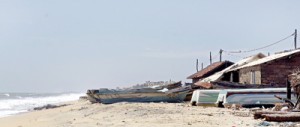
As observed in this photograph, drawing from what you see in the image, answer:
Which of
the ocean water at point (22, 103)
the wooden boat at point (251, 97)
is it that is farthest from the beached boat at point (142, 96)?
the ocean water at point (22, 103)

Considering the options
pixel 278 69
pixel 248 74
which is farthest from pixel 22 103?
pixel 278 69

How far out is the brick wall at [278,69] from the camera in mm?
31469

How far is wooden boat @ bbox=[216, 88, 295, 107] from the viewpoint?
934 inches

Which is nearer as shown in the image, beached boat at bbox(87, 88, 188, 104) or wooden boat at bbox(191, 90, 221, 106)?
wooden boat at bbox(191, 90, 221, 106)

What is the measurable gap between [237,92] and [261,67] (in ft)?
26.5

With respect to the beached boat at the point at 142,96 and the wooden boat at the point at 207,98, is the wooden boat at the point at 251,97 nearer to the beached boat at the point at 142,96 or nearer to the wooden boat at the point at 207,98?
the wooden boat at the point at 207,98

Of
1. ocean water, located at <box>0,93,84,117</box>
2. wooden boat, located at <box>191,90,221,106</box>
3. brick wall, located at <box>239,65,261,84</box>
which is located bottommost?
ocean water, located at <box>0,93,84,117</box>

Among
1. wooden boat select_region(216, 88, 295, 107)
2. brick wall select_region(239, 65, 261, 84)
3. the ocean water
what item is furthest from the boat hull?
the ocean water

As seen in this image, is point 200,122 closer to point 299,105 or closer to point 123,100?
point 299,105

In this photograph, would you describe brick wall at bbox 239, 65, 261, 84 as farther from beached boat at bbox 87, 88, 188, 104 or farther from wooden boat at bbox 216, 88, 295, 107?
wooden boat at bbox 216, 88, 295, 107

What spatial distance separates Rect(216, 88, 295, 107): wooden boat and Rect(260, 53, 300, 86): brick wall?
7365mm

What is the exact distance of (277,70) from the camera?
103ft

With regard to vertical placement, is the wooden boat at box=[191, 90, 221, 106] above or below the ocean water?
above

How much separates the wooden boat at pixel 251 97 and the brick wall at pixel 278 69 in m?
7.37
